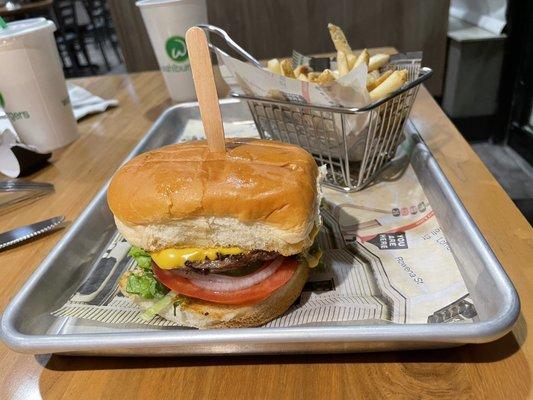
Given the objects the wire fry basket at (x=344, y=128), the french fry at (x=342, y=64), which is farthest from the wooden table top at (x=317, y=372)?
the french fry at (x=342, y=64)

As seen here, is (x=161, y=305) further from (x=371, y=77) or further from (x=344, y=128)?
(x=371, y=77)

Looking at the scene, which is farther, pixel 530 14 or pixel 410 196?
pixel 530 14

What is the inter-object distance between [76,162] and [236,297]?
1091 mm

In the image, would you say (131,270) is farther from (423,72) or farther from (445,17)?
(445,17)

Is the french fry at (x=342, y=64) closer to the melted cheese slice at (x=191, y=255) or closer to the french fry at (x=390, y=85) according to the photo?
the french fry at (x=390, y=85)

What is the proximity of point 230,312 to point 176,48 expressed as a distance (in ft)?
4.61

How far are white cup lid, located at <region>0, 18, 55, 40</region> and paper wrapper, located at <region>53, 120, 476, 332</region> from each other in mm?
842

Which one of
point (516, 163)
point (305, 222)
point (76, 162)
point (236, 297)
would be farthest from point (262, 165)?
point (516, 163)

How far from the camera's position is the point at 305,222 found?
33.2 inches

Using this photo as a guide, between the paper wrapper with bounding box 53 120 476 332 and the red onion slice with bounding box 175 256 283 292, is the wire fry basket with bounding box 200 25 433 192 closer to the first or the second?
the paper wrapper with bounding box 53 120 476 332

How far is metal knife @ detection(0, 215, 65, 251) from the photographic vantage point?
1172mm

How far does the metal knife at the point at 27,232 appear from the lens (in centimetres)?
117

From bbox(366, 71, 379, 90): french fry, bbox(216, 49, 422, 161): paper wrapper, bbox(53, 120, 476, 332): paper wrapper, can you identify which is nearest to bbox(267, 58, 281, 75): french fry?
bbox(216, 49, 422, 161): paper wrapper

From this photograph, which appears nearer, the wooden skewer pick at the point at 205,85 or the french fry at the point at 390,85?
the wooden skewer pick at the point at 205,85
